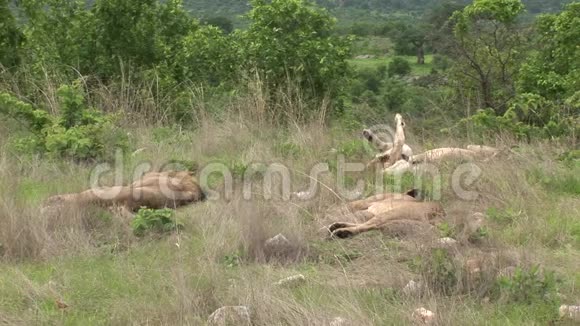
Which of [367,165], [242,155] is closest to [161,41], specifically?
[242,155]

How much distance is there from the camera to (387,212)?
6086 millimetres

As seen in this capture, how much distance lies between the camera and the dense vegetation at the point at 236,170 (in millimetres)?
4531

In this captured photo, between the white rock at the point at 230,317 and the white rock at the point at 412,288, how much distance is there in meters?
0.88

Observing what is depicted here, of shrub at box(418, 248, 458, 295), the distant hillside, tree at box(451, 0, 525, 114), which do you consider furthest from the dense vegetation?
the distant hillside

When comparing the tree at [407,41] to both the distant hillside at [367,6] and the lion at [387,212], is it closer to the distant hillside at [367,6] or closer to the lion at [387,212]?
the distant hillside at [367,6]

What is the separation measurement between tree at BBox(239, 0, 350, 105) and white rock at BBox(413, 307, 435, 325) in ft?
22.8

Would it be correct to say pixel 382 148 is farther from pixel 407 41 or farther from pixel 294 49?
pixel 407 41

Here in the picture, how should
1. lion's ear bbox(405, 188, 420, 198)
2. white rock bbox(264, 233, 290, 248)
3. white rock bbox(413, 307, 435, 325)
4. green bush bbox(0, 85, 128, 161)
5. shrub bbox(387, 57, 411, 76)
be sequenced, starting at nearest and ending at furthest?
white rock bbox(413, 307, 435, 325)
white rock bbox(264, 233, 290, 248)
lion's ear bbox(405, 188, 420, 198)
green bush bbox(0, 85, 128, 161)
shrub bbox(387, 57, 411, 76)

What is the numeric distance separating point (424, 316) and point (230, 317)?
957 millimetres

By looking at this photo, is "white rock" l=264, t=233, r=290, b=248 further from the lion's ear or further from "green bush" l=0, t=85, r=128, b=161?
"green bush" l=0, t=85, r=128, b=161

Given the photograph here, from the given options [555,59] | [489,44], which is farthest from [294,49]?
[489,44]

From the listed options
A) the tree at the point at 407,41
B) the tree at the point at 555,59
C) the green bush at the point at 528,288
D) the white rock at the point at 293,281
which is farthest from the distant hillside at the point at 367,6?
the green bush at the point at 528,288

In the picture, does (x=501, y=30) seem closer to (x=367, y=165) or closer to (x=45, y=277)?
(x=367, y=165)

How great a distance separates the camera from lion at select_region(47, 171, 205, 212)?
6.32 meters
